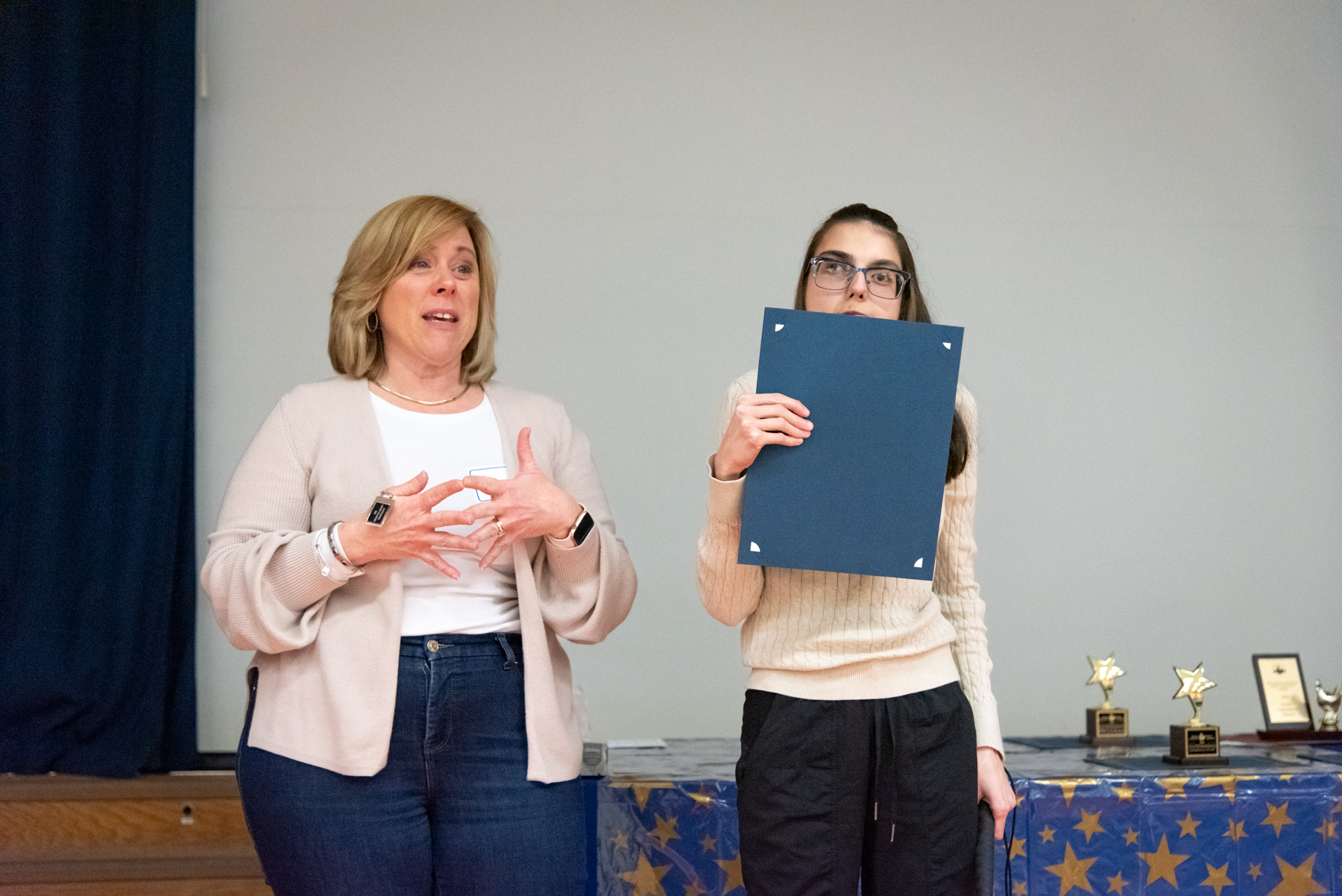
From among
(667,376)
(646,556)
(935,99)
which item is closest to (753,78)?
(935,99)

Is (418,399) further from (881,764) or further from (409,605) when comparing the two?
(881,764)

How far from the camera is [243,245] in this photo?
3.17 meters

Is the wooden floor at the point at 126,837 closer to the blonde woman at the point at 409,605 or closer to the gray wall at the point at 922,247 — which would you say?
the gray wall at the point at 922,247

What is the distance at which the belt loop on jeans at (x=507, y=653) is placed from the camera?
1.46 meters

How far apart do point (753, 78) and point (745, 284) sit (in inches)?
26.2

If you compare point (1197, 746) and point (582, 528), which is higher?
point (582, 528)

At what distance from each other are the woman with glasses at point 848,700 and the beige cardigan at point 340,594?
23cm

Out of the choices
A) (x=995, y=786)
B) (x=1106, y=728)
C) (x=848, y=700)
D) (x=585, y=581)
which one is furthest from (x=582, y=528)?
(x=1106, y=728)

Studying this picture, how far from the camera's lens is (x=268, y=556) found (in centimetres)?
138

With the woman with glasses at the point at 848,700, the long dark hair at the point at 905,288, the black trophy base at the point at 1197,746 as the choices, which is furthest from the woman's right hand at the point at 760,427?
the black trophy base at the point at 1197,746

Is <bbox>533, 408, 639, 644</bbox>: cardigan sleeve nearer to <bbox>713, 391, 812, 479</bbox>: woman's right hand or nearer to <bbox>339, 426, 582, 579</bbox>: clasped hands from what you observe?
<bbox>339, 426, 582, 579</bbox>: clasped hands

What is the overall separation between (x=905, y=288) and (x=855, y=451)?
0.31m

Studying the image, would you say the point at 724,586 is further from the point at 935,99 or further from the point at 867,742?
the point at 935,99

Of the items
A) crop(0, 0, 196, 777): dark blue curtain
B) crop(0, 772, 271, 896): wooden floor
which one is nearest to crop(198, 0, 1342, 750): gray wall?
crop(0, 0, 196, 777): dark blue curtain
